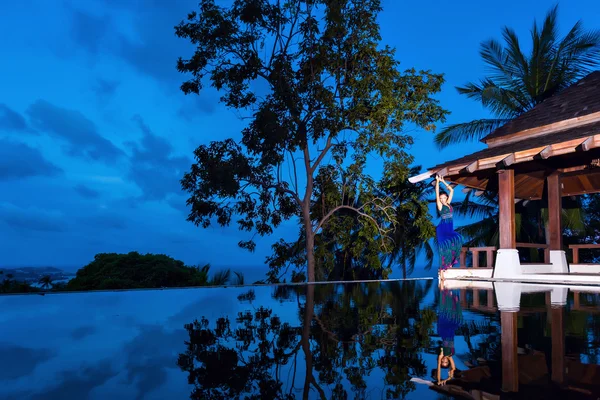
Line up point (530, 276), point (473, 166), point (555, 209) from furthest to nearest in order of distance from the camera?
point (555, 209)
point (530, 276)
point (473, 166)

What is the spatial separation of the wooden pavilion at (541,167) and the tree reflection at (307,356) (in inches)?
241

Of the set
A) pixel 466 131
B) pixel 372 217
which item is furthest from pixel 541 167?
pixel 466 131

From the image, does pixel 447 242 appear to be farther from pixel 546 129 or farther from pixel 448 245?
pixel 546 129

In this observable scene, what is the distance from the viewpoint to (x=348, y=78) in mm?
13938

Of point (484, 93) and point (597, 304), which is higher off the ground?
point (484, 93)

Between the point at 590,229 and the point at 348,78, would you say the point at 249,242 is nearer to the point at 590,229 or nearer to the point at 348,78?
the point at 348,78

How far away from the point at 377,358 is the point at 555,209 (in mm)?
11367

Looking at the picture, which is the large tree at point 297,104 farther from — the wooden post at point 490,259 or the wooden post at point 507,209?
the wooden post at point 507,209

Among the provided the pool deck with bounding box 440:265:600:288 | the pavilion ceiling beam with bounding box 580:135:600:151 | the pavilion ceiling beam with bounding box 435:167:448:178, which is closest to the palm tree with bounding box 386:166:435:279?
the pool deck with bounding box 440:265:600:288

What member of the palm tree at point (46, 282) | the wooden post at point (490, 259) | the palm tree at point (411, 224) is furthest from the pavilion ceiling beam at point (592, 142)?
the palm tree at point (46, 282)

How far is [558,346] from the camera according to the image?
9.43 feet

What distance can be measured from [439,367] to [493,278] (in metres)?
8.78

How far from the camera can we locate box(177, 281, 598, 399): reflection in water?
80.0 inches

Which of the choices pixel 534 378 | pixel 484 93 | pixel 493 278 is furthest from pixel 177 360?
pixel 484 93
